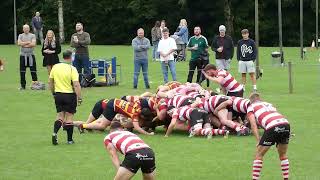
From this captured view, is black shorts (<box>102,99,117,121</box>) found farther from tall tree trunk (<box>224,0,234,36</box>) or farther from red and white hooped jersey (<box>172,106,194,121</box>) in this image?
tall tree trunk (<box>224,0,234,36</box>)

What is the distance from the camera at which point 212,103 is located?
54.4 feet

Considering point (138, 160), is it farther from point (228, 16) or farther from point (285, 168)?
point (228, 16)

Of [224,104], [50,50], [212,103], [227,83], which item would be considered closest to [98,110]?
[212,103]

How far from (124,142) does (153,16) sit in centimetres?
5309

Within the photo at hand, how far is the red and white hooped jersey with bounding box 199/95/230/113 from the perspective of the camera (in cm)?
1647

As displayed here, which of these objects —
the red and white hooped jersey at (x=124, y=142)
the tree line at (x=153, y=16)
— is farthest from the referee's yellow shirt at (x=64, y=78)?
the tree line at (x=153, y=16)

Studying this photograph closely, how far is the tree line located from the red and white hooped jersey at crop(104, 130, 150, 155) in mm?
51361

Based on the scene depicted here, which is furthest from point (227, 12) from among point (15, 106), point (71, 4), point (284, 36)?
point (15, 106)

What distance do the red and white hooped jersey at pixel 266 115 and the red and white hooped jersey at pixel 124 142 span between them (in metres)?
2.18

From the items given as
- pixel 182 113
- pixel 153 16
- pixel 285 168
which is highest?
pixel 153 16

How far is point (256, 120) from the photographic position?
12.2 meters

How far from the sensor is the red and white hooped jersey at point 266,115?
1150 cm

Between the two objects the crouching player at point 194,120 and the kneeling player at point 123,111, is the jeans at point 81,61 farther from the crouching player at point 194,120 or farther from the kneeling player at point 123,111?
the crouching player at point 194,120

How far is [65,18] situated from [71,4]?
1286mm
